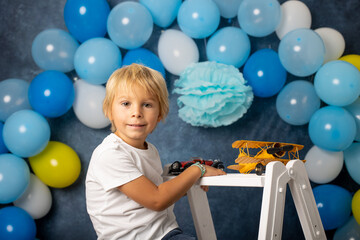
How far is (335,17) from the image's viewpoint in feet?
8.69

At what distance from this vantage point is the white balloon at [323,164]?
230 centimetres

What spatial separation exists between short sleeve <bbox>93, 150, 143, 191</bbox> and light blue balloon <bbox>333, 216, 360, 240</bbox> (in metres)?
1.61

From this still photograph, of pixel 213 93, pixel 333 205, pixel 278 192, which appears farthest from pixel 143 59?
pixel 333 205

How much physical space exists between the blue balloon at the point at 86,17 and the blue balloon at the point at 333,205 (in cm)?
169

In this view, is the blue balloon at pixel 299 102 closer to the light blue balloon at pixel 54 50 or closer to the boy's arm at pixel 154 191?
the boy's arm at pixel 154 191

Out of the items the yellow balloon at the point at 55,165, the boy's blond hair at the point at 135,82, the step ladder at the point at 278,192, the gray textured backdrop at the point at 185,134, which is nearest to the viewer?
the step ladder at the point at 278,192

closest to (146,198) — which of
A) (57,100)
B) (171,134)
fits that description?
(57,100)

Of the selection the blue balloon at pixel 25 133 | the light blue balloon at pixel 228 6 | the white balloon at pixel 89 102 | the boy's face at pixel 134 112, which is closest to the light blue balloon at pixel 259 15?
the light blue balloon at pixel 228 6

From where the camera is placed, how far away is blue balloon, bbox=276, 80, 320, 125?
89.5 inches

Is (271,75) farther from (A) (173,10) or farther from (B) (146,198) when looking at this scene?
(B) (146,198)

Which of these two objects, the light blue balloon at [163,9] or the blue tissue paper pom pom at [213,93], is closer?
the blue tissue paper pom pom at [213,93]

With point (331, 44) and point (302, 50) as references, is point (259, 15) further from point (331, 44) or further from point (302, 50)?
point (331, 44)

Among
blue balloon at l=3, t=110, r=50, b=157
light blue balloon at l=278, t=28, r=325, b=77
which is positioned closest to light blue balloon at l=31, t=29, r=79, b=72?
blue balloon at l=3, t=110, r=50, b=157

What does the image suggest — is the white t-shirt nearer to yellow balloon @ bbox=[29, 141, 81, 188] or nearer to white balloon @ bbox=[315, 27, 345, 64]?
yellow balloon @ bbox=[29, 141, 81, 188]
